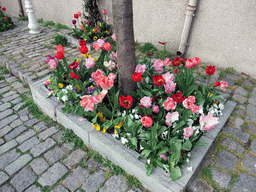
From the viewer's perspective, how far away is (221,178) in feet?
6.11

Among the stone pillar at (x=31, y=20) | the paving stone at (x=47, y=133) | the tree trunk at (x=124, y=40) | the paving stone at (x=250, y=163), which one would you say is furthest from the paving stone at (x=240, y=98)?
the stone pillar at (x=31, y=20)

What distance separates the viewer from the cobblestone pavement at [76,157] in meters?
1.90

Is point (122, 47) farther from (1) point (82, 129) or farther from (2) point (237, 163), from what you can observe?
(2) point (237, 163)

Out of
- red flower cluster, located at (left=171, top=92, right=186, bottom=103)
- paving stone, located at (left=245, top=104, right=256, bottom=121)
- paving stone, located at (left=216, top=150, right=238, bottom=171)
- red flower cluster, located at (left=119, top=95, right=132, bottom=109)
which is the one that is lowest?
paving stone, located at (left=216, top=150, right=238, bottom=171)

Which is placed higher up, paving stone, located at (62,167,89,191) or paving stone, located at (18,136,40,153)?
paving stone, located at (62,167,89,191)

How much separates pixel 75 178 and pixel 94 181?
21 centimetres

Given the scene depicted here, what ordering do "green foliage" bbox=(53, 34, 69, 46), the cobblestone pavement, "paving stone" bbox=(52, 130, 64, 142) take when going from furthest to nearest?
"green foliage" bbox=(53, 34, 69, 46) < "paving stone" bbox=(52, 130, 64, 142) < the cobblestone pavement

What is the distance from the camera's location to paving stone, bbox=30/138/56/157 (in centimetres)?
229

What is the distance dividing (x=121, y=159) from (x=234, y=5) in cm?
297

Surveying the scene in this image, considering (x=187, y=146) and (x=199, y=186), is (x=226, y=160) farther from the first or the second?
(x=187, y=146)

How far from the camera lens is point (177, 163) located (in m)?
1.83

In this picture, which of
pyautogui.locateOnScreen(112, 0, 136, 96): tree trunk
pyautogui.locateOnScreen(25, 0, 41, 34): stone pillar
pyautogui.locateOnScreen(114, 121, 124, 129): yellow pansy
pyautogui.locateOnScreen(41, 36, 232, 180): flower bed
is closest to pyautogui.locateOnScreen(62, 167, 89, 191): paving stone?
pyautogui.locateOnScreen(41, 36, 232, 180): flower bed

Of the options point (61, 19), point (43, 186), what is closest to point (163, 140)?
point (43, 186)

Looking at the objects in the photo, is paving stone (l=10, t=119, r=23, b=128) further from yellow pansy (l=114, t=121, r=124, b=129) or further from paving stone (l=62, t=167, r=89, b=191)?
yellow pansy (l=114, t=121, r=124, b=129)
